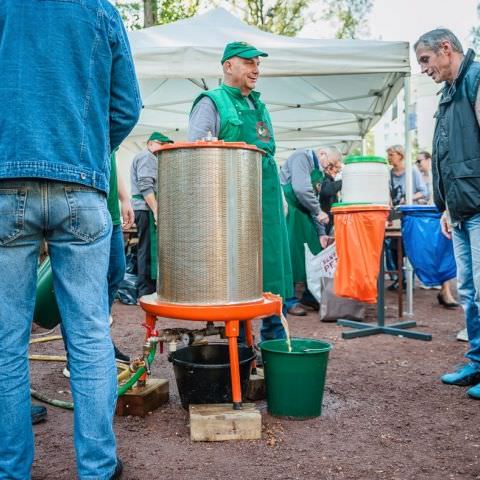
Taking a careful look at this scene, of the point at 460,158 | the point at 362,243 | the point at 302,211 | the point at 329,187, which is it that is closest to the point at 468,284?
the point at 460,158

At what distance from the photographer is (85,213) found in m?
1.82

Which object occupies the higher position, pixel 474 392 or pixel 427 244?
pixel 427 244

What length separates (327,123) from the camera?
11008mm

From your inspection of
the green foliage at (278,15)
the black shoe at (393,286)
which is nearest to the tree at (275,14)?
the green foliage at (278,15)

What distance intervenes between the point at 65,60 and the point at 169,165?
0.89 m

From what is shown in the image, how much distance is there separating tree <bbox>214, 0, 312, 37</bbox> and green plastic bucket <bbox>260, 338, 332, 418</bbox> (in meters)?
19.1

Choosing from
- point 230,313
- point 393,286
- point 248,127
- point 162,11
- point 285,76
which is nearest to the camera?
point 230,313

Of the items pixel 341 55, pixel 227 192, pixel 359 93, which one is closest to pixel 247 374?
pixel 227 192

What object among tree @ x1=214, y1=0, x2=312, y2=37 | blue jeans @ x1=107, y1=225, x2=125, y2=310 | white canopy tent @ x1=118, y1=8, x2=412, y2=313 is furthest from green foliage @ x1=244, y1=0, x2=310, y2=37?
blue jeans @ x1=107, y1=225, x2=125, y2=310

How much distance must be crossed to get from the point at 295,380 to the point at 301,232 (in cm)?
377

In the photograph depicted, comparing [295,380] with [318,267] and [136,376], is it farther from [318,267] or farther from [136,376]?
[318,267]

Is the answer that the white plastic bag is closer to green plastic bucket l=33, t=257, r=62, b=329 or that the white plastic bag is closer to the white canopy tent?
the white canopy tent

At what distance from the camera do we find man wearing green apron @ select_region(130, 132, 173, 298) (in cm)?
565

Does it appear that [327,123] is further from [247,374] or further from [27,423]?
[27,423]
